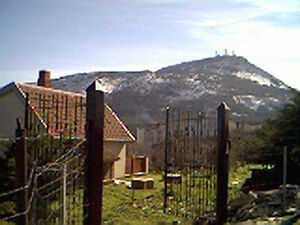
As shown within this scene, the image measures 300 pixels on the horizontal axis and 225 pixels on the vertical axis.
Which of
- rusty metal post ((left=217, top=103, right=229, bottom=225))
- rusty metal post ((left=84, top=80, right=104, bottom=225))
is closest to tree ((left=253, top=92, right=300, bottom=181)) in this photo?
rusty metal post ((left=217, top=103, right=229, bottom=225))

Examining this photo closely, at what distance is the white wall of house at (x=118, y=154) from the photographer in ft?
61.6

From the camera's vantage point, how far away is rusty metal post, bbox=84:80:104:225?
3.16m

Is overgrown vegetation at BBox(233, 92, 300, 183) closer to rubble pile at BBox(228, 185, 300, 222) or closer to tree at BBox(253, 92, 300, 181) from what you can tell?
tree at BBox(253, 92, 300, 181)

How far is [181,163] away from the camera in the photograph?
6.88 metres

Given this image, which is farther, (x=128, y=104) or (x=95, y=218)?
(x=128, y=104)

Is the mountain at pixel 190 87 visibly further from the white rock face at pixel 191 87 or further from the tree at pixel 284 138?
the tree at pixel 284 138

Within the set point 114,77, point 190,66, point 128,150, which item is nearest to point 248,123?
point 128,150

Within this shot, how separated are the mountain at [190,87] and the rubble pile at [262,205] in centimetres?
3068

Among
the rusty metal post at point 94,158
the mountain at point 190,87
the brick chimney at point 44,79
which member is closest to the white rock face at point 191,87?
the mountain at point 190,87

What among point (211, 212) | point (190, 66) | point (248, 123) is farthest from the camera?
point (190, 66)

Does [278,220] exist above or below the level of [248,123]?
below

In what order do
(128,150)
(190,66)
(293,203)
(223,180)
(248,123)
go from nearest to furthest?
(223,180) < (293,203) < (128,150) < (248,123) < (190,66)

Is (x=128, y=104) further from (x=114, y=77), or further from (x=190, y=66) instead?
(x=190, y=66)

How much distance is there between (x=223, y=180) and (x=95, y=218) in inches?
107
